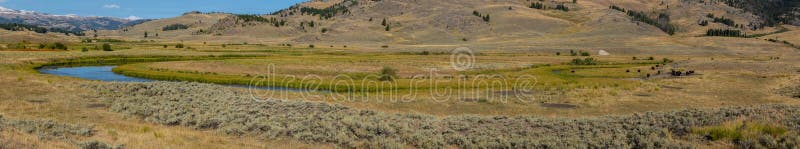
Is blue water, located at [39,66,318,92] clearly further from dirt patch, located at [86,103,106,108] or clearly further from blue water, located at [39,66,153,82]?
dirt patch, located at [86,103,106,108]

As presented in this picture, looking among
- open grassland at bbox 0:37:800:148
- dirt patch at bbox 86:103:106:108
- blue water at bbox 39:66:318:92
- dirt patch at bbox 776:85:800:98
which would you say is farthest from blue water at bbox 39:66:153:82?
dirt patch at bbox 776:85:800:98

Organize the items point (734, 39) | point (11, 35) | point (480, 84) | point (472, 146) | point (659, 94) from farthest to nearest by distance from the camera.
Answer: point (734, 39) < point (11, 35) < point (480, 84) < point (659, 94) < point (472, 146)

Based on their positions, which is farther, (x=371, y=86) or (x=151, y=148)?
(x=371, y=86)

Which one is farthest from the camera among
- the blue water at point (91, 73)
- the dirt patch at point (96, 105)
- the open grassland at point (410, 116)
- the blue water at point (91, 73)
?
the blue water at point (91, 73)

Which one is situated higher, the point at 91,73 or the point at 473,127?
the point at 91,73

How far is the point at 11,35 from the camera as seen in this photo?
15438 cm

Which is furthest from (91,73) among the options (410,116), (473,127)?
(473,127)

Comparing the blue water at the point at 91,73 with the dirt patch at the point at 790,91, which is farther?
the blue water at the point at 91,73

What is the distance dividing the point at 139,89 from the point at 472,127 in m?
28.3

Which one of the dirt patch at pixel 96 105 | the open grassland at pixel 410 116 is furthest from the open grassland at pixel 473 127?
the dirt patch at pixel 96 105

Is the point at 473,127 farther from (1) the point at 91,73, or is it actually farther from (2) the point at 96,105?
(1) the point at 91,73

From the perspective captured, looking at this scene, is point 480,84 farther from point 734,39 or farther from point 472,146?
point 734,39

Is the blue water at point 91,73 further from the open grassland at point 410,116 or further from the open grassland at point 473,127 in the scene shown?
the open grassland at point 473,127

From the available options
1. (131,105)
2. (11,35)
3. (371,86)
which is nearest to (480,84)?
(371,86)
